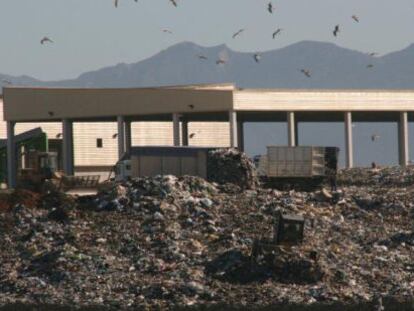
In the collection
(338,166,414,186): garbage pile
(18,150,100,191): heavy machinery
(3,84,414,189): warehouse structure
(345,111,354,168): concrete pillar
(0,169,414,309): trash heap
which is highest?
(3,84,414,189): warehouse structure

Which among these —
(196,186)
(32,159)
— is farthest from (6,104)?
(196,186)

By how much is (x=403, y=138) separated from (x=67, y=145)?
2156 centimetres

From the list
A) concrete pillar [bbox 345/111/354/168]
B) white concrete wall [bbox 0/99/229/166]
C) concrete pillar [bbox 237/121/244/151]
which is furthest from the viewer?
white concrete wall [bbox 0/99/229/166]

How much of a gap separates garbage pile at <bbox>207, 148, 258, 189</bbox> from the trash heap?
509cm

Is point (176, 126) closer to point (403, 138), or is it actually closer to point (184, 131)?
point (184, 131)

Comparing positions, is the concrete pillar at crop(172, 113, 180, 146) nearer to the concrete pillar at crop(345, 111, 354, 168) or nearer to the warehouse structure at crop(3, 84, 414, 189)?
the warehouse structure at crop(3, 84, 414, 189)

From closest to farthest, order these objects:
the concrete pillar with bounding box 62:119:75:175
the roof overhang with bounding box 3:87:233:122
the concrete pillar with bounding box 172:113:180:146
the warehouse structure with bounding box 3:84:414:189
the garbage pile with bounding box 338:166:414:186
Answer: the garbage pile with bounding box 338:166:414:186 < the roof overhang with bounding box 3:87:233:122 < the warehouse structure with bounding box 3:84:414:189 < the concrete pillar with bounding box 172:113:180:146 < the concrete pillar with bounding box 62:119:75:175

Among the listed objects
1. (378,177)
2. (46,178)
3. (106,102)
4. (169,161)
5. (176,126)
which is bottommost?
(378,177)

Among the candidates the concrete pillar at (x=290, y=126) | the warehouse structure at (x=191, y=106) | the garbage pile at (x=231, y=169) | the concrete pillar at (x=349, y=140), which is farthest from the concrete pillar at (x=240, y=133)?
the garbage pile at (x=231, y=169)

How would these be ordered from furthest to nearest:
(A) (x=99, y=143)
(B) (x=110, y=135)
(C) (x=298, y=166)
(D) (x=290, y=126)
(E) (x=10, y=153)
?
(B) (x=110, y=135), (A) (x=99, y=143), (E) (x=10, y=153), (D) (x=290, y=126), (C) (x=298, y=166)

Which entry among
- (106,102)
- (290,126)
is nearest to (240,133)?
(290,126)

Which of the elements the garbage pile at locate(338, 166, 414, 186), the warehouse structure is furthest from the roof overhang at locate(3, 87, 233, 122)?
the garbage pile at locate(338, 166, 414, 186)

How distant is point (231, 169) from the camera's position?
164ft

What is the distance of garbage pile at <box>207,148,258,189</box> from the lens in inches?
1937
